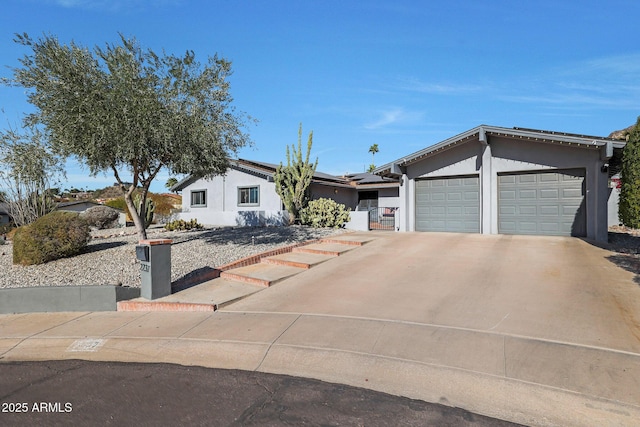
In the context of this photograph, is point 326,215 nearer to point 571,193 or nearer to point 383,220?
point 383,220

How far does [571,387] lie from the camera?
3.88m

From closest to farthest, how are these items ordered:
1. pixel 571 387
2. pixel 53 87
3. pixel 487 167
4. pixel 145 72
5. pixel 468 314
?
pixel 571 387
pixel 468 314
pixel 53 87
pixel 145 72
pixel 487 167

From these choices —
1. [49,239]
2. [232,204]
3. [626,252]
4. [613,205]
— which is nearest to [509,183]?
[626,252]

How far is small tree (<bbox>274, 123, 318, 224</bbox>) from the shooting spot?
62.6ft

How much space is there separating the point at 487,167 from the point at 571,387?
38.9 feet

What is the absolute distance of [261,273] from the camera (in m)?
9.29

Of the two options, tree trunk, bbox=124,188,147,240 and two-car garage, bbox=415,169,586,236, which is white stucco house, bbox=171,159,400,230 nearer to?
two-car garage, bbox=415,169,586,236

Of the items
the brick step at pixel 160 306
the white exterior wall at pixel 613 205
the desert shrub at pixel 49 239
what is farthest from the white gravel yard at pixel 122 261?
the white exterior wall at pixel 613 205

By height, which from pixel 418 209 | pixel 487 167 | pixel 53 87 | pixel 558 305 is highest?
pixel 53 87

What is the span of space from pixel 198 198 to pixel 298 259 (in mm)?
17362

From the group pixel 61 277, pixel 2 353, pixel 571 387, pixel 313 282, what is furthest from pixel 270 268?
pixel 571 387

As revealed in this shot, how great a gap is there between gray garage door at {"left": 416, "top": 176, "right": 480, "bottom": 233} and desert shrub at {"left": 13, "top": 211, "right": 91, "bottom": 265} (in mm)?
12494

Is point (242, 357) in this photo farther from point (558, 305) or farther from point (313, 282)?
point (558, 305)

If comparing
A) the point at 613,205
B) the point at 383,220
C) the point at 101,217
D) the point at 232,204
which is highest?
the point at 232,204
